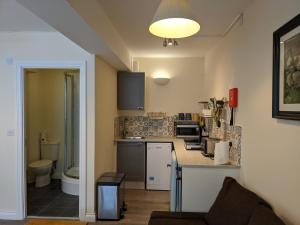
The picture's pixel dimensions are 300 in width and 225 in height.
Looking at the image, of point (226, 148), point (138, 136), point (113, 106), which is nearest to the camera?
point (226, 148)

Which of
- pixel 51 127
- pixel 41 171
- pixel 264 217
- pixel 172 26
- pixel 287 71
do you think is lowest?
pixel 41 171

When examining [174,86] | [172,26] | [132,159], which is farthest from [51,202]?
[172,26]

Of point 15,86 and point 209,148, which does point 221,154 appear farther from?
point 15,86

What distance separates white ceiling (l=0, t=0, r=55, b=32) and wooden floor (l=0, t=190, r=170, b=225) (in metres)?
2.52

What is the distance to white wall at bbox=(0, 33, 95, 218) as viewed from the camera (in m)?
3.48

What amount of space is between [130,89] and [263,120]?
3.25 meters

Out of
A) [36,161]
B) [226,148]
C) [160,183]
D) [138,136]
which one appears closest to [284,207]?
[226,148]

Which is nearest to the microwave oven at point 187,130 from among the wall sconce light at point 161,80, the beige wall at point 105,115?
the wall sconce light at point 161,80

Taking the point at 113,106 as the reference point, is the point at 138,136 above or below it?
below

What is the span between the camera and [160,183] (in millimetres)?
4938

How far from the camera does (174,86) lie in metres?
5.50

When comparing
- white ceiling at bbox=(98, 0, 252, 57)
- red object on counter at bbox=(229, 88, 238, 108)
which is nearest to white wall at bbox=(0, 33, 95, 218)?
white ceiling at bbox=(98, 0, 252, 57)

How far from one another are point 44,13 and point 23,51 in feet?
6.08

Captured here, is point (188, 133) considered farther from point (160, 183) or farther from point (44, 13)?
point (44, 13)
